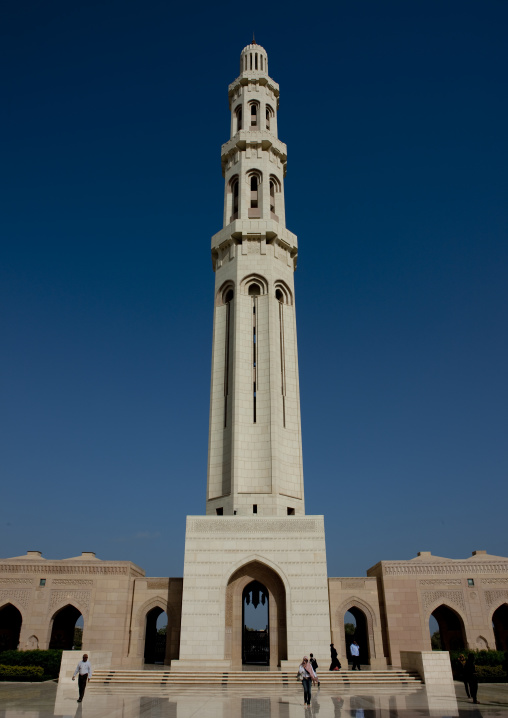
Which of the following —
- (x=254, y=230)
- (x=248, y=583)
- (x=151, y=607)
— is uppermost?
(x=254, y=230)

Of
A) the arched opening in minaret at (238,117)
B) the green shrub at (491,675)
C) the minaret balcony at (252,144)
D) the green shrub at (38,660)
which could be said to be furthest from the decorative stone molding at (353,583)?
the arched opening in minaret at (238,117)

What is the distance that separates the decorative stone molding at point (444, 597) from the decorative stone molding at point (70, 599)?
13.3 metres

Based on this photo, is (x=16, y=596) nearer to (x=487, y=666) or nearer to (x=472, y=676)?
(x=472, y=676)

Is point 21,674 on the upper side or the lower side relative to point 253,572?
lower

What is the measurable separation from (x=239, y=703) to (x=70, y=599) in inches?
460

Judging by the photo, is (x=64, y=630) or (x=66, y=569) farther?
(x=64, y=630)

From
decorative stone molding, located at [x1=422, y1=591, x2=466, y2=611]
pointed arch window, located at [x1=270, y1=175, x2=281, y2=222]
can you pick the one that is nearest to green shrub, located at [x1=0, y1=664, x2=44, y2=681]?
decorative stone molding, located at [x1=422, y1=591, x2=466, y2=611]

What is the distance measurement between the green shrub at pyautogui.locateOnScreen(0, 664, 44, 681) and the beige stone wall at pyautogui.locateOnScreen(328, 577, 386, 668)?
10634mm

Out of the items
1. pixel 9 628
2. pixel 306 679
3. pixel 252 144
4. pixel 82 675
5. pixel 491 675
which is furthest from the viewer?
pixel 252 144

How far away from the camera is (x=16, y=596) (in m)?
22.6

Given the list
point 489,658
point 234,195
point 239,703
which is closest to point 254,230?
point 234,195

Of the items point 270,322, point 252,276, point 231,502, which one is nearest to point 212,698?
point 231,502

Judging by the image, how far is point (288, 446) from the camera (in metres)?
23.4

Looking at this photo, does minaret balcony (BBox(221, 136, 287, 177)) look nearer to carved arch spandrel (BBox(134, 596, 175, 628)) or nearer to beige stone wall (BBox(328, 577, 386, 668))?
beige stone wall (BBox(328, 577, 386, 668))
